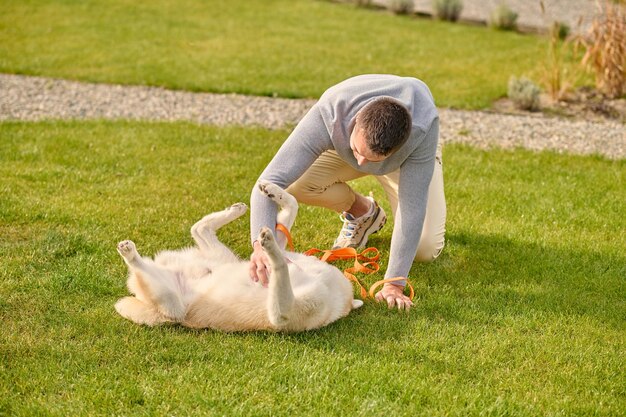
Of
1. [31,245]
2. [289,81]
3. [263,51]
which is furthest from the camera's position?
[263,51]

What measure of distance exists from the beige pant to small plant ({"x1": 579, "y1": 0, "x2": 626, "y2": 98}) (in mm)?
4867

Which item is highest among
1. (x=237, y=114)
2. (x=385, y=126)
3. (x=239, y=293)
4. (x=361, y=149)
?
(x=385, y=126)

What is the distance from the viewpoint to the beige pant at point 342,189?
482cm

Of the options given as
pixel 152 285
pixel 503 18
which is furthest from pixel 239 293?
pixel 503 18

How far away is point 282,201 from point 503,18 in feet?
35.0

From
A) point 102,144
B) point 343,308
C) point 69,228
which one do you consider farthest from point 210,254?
point 102,144

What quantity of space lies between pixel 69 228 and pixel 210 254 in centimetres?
125

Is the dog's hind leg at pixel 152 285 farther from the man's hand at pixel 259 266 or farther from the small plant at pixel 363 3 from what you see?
the small plant at pixel 363 3

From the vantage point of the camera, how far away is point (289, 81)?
946cm

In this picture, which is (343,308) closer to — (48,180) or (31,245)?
(31,245)

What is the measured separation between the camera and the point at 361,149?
3682 millimetres

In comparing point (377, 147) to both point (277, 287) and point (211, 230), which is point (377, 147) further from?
point (211, 230)

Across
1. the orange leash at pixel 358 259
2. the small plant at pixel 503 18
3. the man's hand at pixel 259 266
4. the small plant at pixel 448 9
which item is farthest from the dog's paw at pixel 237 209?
the small plant at pixel 448 9

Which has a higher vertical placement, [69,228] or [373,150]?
[373,150]
